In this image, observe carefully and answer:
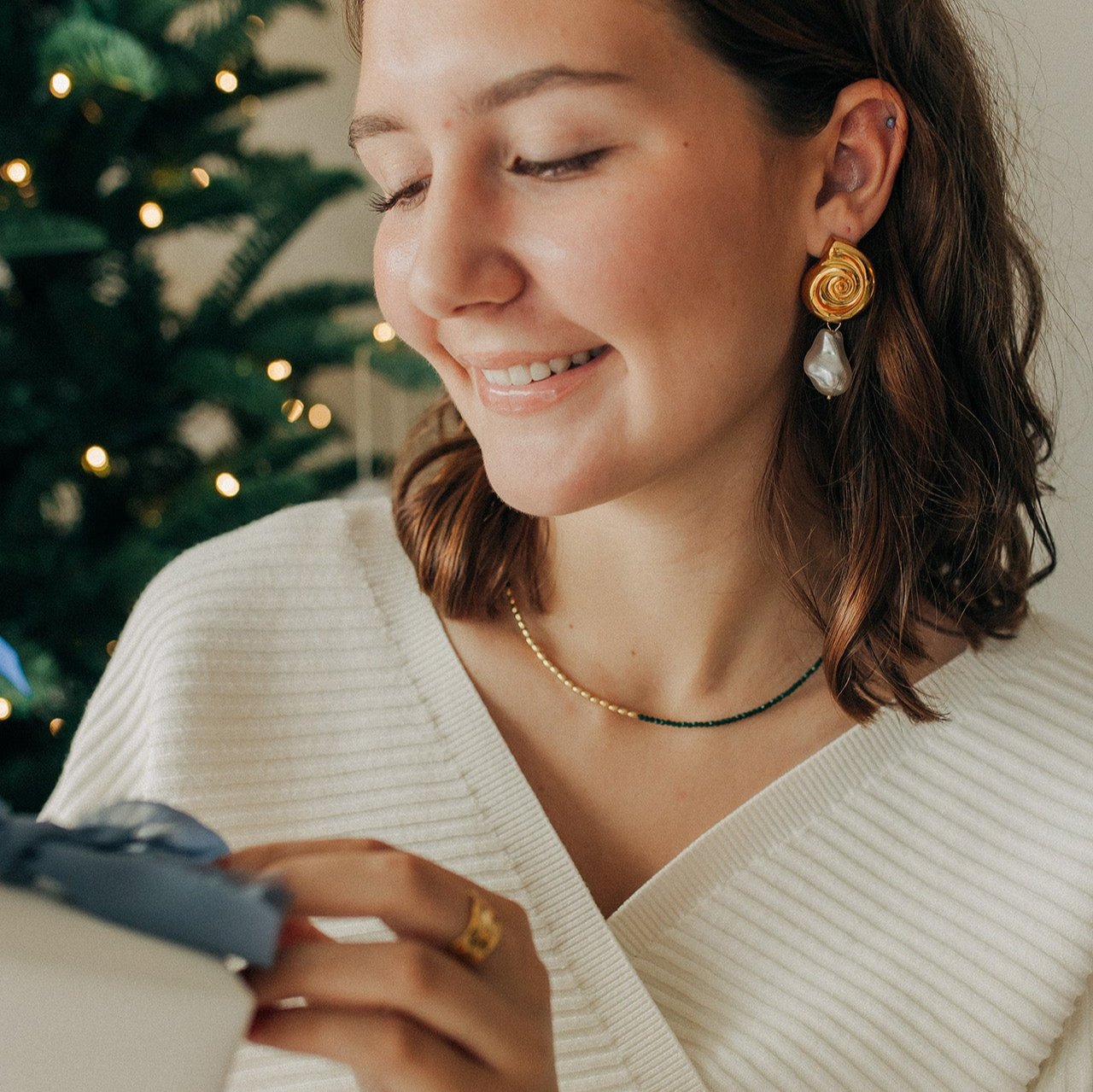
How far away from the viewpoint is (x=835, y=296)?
1.06 m

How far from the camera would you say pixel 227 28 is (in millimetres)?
1757

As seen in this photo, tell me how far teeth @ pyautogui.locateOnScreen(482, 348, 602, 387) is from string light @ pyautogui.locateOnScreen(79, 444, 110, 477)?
1.02 m

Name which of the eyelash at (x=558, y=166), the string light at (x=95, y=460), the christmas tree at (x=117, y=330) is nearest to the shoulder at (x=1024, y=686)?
the eyelash at (x=558, y=166)

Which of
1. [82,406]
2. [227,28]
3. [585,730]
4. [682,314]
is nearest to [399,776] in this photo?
[585,730]

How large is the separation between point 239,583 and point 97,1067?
763 mm

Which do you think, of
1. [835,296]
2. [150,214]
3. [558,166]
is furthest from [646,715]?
[150,214]

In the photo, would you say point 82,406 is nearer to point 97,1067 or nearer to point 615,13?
point 615,13

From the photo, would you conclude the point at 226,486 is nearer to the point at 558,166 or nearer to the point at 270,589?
the point at 270,589

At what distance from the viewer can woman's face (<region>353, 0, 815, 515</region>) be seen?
85cm

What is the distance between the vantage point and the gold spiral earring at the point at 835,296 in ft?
3.46

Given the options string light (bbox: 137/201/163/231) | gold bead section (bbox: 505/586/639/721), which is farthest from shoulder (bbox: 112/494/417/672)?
string light (bbox: 137/201/163/231)

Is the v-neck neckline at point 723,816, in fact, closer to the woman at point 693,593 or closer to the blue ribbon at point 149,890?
the woman at point 693,593

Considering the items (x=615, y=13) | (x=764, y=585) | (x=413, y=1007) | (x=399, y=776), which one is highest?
(x=615, y=13)

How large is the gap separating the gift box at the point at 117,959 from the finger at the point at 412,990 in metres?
0.04
